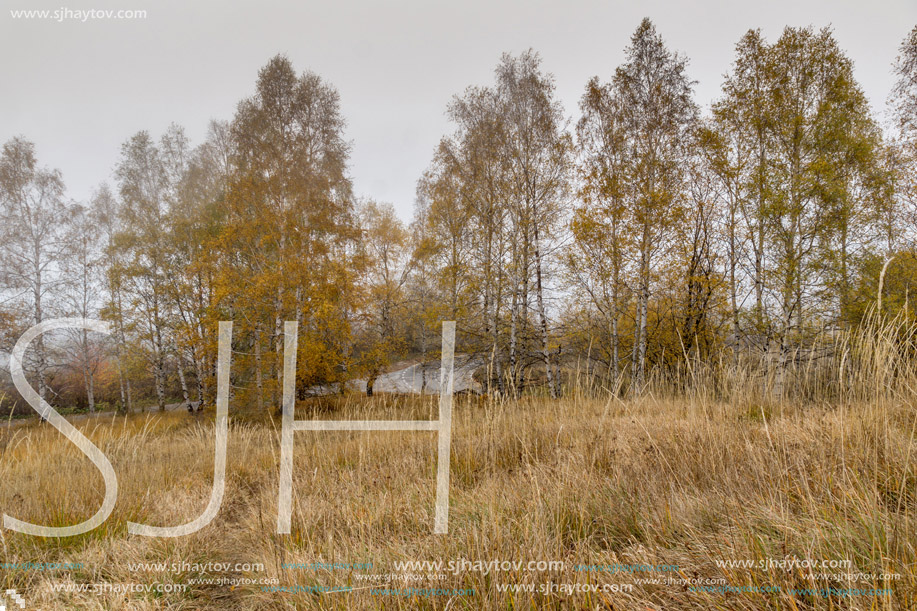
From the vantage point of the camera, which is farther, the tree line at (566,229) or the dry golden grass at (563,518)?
the tree line at (566,229)

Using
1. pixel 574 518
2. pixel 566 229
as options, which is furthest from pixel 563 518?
pixel 566 229

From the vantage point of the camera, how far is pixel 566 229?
31.1ft

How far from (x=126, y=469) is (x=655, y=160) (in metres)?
11.6

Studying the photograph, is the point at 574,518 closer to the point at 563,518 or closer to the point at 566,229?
the point at 563,518

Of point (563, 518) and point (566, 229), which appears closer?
point (563, 518)

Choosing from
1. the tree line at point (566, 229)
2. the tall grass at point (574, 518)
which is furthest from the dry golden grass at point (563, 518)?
the tree line at point (566, 229)

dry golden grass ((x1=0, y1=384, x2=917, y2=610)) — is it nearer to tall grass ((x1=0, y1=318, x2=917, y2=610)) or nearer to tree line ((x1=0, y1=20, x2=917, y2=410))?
tall grass ((x1=0, y1=318, x2=917, y2=610))

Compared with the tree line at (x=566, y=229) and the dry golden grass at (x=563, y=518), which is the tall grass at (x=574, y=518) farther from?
the tree line at (x=566, y=229)

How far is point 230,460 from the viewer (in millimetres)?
4715

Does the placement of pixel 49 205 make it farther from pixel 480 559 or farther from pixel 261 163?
pixel 480 559

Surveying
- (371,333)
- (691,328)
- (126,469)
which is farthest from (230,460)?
(691,328)

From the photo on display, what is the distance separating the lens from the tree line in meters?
8.34

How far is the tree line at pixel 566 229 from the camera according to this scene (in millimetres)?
8344

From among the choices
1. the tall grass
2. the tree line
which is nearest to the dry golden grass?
the tall grass
